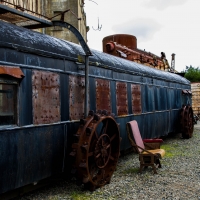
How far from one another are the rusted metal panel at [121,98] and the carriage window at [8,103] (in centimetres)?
363

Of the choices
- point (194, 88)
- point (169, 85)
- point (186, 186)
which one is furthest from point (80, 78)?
point (194, 88)

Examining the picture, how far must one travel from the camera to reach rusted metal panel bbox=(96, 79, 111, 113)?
21.1 ft

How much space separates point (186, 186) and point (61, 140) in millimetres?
2430

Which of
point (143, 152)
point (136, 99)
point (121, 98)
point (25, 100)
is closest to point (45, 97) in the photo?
point (25, 100)

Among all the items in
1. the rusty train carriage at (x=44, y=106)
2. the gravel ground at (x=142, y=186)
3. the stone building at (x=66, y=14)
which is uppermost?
the stone building at (x=66, y=14)

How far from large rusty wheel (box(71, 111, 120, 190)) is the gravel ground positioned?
9.7 inches

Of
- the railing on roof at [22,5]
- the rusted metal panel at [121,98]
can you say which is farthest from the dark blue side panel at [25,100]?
the rusted metal panel at [121,98]

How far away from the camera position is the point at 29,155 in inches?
172

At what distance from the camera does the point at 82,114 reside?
227 inches

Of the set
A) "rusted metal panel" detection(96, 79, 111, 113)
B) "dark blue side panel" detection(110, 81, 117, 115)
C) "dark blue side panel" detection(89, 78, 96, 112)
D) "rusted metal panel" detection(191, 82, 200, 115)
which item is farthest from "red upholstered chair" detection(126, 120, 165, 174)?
"rusted metal panel" detection(191, 82, 200, 115)

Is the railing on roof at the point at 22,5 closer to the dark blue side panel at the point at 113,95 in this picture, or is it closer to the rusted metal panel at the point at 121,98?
the dark blue side panel at the point at 113,95

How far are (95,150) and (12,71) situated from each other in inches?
77.9

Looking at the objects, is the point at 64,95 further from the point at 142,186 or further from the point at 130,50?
the point at 130,50

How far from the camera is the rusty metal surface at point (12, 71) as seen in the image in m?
3.95
